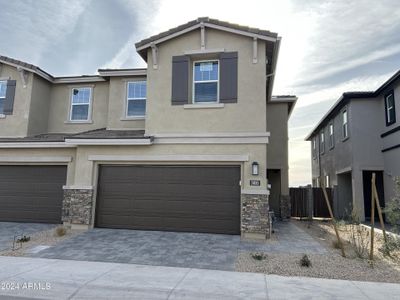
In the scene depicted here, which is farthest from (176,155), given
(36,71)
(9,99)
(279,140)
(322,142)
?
(322,142)

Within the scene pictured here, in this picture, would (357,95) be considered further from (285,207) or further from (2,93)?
(2,93)

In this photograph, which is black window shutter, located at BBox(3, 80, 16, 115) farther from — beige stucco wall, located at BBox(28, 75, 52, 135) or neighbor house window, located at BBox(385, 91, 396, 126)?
neighbor house window, located at BBox(385, 91, 396, 126)

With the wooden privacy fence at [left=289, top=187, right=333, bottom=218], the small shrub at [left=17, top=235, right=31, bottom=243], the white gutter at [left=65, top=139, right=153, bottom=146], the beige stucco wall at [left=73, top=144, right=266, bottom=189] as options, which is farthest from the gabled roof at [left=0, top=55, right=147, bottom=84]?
the wooden privacy fence at [left=289, top=187, right=333, bottom=218]

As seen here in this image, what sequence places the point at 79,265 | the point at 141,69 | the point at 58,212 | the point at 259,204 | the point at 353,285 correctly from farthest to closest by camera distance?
the point at 141,69
the point at 58,212
the point at 259,204
the point at 79,265
the point at 353,285

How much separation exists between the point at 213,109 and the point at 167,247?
4.95 meters

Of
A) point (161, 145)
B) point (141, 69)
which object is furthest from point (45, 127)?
point (161, 145)

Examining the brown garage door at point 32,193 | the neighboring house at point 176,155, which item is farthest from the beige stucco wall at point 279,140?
the brown garage door at point 32,193

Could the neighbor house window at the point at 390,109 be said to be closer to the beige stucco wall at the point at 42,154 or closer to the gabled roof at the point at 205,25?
the gabled roof at the point at 205,25

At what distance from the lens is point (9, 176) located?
1305cm

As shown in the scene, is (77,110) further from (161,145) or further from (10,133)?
(161,145)

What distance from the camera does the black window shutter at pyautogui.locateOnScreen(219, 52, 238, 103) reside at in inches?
426

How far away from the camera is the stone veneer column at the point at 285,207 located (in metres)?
15.8

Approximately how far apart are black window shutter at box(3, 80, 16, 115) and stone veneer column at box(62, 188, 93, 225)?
218 inches

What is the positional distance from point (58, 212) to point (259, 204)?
808cm
